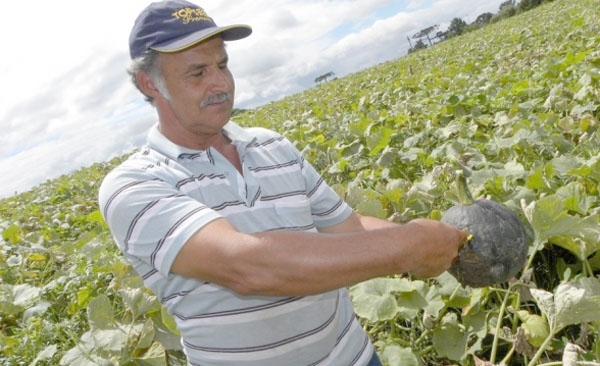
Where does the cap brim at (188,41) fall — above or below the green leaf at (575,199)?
above

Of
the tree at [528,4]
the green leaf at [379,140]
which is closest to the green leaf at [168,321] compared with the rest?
the green leaf at [379,140]

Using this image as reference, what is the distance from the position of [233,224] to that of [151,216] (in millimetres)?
335

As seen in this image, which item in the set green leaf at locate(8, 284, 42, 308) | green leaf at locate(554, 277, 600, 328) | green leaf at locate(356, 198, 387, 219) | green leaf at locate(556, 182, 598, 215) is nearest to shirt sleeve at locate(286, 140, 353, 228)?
green leaf at locate(356, 198, 387, 219)

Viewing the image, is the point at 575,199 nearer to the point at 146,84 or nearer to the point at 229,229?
the point at 229,229

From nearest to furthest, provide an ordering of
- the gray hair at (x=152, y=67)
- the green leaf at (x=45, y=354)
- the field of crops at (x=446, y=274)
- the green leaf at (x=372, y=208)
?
the gray hair at (x=152, y=67), the field of crops at (x=446, y=274), the green leaf at (x=45, y=354), the green leaf at (x=372, y=208)

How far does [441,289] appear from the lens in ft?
7.43

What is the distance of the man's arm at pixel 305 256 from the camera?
130cm

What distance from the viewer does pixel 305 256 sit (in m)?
1.30

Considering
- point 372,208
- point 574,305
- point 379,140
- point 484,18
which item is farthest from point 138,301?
point 484,18

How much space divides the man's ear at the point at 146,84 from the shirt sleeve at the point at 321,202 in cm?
60

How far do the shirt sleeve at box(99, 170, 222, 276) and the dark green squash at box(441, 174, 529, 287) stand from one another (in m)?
0.80

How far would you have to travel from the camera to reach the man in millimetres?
1325

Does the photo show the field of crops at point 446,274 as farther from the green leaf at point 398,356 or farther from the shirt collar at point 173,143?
the shirt collar at point 173,143

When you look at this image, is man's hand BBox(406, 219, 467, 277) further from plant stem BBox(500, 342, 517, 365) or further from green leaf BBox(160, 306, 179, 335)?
green leaf BBox(160, 306, 179, 335)
